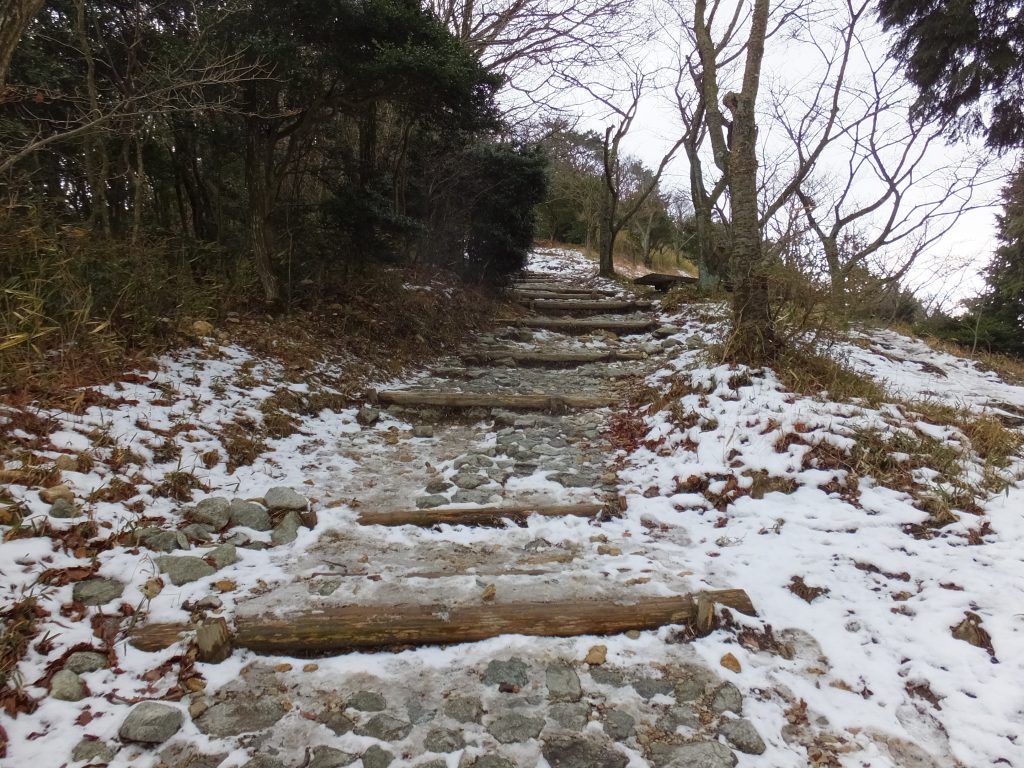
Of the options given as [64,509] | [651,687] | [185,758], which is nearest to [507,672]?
[651,687]

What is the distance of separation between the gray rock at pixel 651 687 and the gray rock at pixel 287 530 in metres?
2.06

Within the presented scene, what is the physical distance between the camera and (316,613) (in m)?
2.34

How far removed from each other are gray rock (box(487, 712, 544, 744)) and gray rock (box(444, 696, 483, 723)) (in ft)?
0.23

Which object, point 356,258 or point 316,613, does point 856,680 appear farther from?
point 356,258

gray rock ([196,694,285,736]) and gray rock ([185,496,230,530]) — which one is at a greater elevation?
gray rock ([185,496,230,530])

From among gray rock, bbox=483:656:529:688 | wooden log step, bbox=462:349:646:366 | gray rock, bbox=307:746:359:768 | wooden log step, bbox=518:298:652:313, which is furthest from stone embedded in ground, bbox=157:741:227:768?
wooden log step, bbox=518:298:652:313

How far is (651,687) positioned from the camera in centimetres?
207

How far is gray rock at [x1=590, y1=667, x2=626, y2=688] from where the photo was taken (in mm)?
2090

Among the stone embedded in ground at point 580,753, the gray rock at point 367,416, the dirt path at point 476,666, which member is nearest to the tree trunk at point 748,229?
the dirt path at point 476,666

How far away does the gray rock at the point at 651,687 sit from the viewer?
2.04 metres

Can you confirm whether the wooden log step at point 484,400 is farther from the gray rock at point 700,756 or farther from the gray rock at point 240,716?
the gray rock at point 700,756

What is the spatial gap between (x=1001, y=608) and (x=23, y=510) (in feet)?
14.4

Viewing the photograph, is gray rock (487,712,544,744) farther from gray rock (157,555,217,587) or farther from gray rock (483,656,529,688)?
gray rock (157,555,217,587)

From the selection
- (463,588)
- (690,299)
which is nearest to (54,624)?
(463,588)
